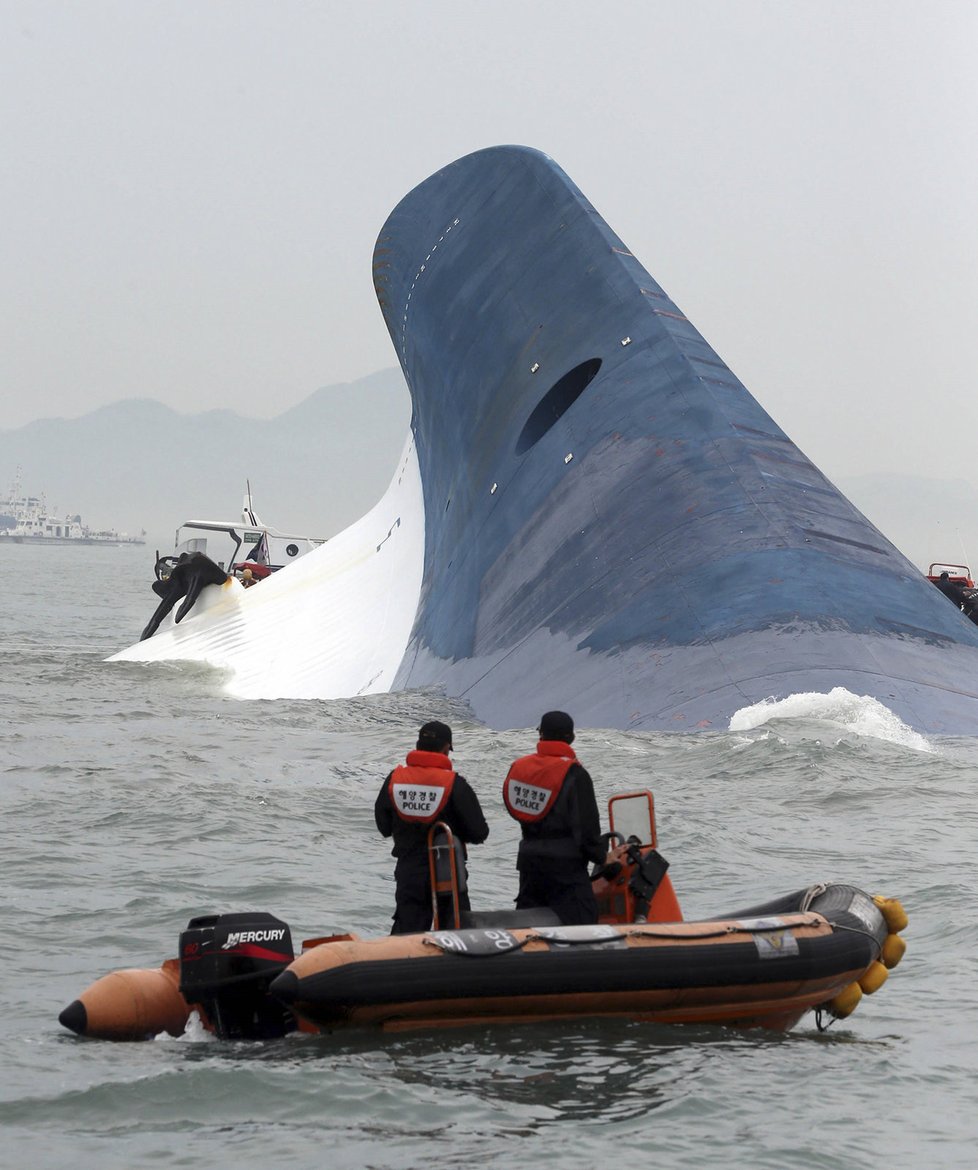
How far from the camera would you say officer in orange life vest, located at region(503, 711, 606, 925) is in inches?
340

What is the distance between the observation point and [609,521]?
73.5ft

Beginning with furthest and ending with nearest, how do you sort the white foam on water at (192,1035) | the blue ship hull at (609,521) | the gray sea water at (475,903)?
the blue ship hull at (609,521) < the white foam on water at (192,1035) < the gray sea water at (475,903)

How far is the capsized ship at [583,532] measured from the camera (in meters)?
19.4

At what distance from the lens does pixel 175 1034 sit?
8.07 meters

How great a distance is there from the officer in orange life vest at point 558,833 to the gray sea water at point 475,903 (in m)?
0.81

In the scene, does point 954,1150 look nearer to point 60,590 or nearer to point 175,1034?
point 175,1034

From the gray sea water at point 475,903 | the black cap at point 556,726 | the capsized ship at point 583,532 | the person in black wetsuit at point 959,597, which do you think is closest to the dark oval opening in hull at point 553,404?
the capsized ship at point 583,532

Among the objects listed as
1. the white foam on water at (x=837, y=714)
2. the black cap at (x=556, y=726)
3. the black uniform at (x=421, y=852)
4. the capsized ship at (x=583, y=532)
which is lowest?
the black uniform at (x=421, y=852)

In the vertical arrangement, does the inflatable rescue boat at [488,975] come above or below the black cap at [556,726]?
below

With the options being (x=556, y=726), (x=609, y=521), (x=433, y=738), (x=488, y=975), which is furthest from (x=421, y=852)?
(x=609, y=521)

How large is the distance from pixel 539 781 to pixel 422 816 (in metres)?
0.66

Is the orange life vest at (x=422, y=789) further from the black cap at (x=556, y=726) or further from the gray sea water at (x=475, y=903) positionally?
the gray sea water at (x=475, y=903)

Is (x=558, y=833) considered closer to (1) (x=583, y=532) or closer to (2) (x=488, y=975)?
(2) (x=488, y=975)

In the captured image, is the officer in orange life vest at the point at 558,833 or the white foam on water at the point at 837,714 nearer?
the officer in orange life vest at the point at 558,833
